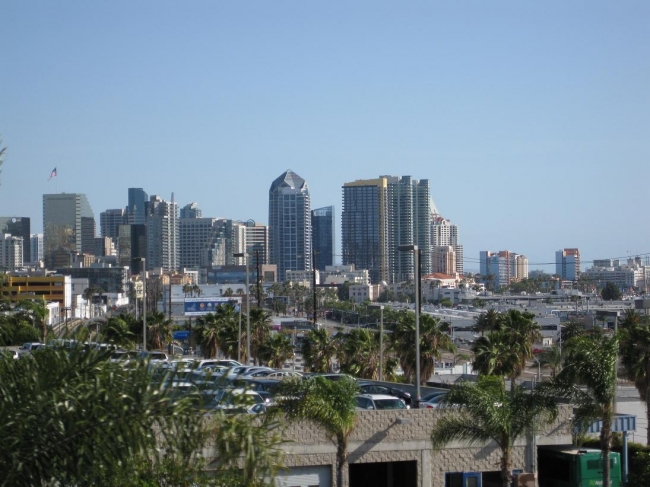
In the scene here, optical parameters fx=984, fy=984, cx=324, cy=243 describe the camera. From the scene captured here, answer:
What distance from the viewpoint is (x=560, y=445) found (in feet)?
77.4

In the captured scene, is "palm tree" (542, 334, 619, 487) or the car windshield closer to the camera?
"palm tree" (542, 334, 619, 487)

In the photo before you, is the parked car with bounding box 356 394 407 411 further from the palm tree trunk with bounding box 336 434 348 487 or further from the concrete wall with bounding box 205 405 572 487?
the palm tree trunk with bounding box 336 434 348 487

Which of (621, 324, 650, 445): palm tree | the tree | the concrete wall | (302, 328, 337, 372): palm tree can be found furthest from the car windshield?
(302, 328, 337, 372): palm tree

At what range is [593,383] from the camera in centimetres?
1973

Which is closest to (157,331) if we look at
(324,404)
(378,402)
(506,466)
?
(378,402)

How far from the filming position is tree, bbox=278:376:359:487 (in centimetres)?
1897

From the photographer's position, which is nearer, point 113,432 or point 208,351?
point 113,432

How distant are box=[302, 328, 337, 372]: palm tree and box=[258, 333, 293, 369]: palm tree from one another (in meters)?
3.26

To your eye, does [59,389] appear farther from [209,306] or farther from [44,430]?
[209,306]

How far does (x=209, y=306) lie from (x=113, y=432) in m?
92.8

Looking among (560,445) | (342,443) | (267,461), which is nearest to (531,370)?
(560,445)

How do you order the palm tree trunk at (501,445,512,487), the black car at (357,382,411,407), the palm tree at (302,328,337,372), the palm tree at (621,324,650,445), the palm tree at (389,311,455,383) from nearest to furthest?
the palm tree trunk at (501,445,512,487)
the palm tree at (621,324,650,445)
the black car at (357,382,411,407)
the palm tree at (389,311,455,383)
the palm tree at (302,328,337,372)

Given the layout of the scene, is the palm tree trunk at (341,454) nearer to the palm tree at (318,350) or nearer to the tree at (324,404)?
the tree at (324,404)

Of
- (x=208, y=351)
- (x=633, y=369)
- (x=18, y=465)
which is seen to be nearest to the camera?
(x=18, y=465)
